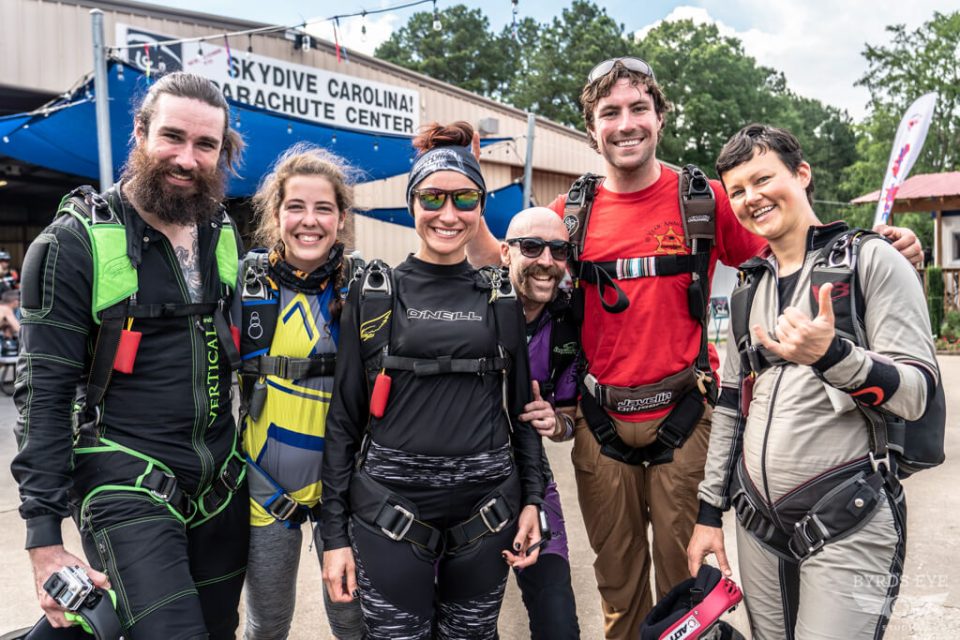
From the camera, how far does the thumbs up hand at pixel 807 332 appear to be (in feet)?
5.21

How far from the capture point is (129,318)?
1981mm

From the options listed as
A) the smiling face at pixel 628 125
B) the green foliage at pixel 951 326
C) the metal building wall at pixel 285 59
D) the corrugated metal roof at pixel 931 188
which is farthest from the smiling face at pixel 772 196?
the corrugated metal roof at pixel 931 188

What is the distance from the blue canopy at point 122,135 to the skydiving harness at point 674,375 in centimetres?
307

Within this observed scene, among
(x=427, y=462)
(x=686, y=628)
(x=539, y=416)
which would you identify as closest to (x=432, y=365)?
(x=427, y=462)

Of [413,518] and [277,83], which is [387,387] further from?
[277,83]

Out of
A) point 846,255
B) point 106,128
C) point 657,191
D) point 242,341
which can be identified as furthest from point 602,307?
point 106,128

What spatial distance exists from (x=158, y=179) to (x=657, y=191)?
1927 mm

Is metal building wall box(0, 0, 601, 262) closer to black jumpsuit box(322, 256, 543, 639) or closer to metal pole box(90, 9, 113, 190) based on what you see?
metal pole box(90, 9, 113, 190)

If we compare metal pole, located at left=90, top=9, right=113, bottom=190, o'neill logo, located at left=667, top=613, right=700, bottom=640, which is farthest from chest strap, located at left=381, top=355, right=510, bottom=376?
metal pole, located at left=90, top=9, right=113, bottom=190

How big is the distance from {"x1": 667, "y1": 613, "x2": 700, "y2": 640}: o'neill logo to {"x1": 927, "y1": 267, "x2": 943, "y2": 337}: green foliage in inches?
757

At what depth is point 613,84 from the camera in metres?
2.64

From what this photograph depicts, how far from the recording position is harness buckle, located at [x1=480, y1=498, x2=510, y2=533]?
207 cm

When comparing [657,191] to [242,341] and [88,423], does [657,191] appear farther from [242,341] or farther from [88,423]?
[88,423]

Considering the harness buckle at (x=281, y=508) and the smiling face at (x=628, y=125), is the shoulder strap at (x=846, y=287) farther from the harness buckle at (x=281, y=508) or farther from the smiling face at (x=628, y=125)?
the harness buckle at (x=281, y=508)
